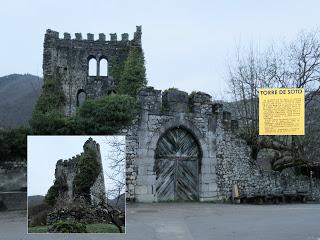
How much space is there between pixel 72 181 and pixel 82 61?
96.6 ft

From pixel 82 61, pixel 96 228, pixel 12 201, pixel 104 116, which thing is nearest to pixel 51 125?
pixel 104 116

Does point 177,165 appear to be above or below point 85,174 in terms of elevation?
below

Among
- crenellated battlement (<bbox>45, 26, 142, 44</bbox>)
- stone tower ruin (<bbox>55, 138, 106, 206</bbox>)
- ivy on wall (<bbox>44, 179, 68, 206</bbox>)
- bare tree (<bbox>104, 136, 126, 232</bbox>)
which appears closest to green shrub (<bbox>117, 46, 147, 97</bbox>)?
crenellated battlement (<bbox>45, 26, 142, 44</bbox>)

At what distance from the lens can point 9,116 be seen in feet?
134

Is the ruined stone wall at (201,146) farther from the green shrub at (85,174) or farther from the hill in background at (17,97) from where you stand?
the hill in background at (17,97)

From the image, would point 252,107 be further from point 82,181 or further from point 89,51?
point 82,181

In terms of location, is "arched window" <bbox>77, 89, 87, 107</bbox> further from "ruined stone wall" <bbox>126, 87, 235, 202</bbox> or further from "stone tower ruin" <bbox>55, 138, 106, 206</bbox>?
"stone tower ruin" <bbox>55, 138, 106, 206</bbox>

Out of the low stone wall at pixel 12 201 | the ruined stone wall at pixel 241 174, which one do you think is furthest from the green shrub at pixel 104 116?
the ruined stone wall at pixel 241 174

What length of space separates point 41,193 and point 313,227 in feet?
26.9

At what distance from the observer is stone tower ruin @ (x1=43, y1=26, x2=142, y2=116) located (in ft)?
113

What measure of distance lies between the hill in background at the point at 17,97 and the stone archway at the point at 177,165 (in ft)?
59.7

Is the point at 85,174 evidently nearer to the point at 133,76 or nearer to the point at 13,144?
the point at 13,144

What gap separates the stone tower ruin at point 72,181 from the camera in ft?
21.0

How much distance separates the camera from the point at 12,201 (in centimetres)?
1662
